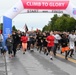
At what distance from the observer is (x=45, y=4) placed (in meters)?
28.8

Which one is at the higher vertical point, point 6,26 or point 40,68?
point 6,26

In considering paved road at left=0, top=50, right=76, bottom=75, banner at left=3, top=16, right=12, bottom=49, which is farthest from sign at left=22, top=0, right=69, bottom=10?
paved road at left=0, top=50, right=76, bottom=75

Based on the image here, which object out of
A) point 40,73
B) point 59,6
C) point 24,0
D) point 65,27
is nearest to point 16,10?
point 24,0

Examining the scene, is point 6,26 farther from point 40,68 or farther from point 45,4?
point 40,68

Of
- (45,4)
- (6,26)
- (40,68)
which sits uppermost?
(45,4)

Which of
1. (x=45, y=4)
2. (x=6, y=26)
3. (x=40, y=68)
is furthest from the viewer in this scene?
(x=6, y=26)

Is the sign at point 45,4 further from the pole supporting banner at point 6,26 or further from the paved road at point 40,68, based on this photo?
the paved road at point 40,68

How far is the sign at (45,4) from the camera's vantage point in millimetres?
28594

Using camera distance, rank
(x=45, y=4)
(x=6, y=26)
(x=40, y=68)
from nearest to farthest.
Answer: (x=40, y=68)
(x=45, y=4)
(x=6, y=26)

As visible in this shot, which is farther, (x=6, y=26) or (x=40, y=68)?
(x=6, y=26)

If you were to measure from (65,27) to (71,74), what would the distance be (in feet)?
358

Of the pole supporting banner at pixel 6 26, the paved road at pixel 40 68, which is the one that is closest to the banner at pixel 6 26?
the pole supporting banner at pixel 6 26

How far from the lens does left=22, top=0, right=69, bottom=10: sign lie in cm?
2859

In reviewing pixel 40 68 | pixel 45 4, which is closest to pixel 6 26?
pixel 45 4
